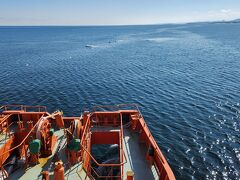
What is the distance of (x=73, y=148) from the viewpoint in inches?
610

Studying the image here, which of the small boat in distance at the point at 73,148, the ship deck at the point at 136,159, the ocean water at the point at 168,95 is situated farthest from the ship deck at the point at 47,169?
the ocean water at the point at 168,95

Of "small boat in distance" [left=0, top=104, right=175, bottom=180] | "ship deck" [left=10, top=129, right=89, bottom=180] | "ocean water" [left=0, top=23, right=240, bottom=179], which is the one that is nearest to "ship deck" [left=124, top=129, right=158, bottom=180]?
"small boat in distance" [left=0, top=104, right=175, bottom=180]

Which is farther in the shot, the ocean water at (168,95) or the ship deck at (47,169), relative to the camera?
the ocean water at (168,95)

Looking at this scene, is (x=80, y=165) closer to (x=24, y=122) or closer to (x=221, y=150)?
(x=24, y=122)

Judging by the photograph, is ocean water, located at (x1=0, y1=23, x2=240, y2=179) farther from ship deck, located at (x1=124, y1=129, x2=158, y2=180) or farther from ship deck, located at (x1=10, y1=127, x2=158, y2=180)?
ship deck, located at (x1=10, y1=127, x2=158, y2=180)

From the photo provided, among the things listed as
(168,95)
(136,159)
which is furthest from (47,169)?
(168,95)

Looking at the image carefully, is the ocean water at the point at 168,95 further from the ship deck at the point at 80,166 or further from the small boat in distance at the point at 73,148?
the ship deck at the point at 80,166

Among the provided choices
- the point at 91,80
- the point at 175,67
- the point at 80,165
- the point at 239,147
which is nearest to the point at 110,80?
the point at 91,80

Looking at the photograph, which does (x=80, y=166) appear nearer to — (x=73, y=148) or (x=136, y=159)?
(x=73, y=148)

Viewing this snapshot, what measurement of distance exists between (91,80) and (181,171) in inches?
1404

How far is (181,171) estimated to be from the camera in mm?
24062

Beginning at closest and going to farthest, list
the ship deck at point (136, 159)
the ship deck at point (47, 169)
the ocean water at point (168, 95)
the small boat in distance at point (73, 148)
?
the ship deck at point (47, 169)
the small boat in distance at point (73, 148)
the ship deck at point (136, 159)
the ocean water at point (168, 95)

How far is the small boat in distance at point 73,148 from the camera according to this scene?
14961mm

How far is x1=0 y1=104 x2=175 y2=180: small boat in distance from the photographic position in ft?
49.1
